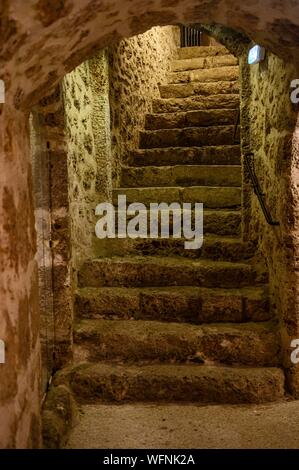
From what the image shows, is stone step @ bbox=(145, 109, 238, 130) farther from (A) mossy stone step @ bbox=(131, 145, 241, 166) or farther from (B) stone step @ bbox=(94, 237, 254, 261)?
(B) stone step @ bbox=(94, 237, 254, 261)

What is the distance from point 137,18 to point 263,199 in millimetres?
1770

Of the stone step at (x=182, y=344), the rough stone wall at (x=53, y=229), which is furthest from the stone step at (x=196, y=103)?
the stone step at (x=182, y=344)

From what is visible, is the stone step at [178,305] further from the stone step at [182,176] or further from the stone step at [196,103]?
the stone step at [196,103]

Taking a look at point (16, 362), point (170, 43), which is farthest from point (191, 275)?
point (170, 43)

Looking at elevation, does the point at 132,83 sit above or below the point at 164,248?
above

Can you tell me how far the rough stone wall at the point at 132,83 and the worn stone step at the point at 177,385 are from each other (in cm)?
210

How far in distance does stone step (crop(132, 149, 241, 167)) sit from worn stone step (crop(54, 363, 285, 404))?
94.0 inches

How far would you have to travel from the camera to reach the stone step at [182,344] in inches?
107

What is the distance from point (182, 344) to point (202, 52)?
5.31 m

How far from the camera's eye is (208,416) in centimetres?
238

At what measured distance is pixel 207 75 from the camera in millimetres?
5828

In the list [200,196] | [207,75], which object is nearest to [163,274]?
[200,196]

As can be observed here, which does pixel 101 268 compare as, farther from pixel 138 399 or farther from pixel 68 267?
pixel 138 399

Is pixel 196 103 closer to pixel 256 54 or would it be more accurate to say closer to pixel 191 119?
pixel 191 119
